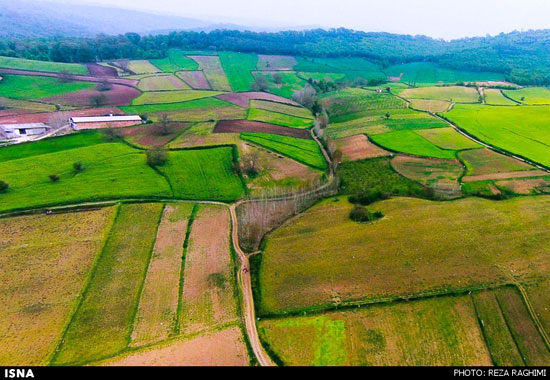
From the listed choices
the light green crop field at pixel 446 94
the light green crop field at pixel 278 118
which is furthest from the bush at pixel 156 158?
the light green crop field at pixel 446 94

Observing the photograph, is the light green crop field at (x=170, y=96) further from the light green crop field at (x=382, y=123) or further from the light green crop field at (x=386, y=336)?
the light green crop field at (x=386, y=336)

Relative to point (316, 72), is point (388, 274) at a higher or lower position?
lower

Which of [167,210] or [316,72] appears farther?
[316,72]

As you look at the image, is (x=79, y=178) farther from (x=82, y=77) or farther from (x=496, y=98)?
(x=496, y=98)

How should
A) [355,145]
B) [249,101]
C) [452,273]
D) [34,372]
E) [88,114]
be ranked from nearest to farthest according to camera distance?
1. [34,372]
2. [452,273]
3. [355,145]
4. [88,114]
5. [249,101]

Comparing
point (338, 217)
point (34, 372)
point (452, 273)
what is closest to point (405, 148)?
point (338, 217)

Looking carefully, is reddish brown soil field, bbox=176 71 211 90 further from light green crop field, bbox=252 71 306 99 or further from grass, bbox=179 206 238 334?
grass, bbox=179 206 238 334

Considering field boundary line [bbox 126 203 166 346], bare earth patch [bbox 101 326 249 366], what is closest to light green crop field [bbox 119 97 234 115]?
field boundary line [bbox 126 203 166 346]

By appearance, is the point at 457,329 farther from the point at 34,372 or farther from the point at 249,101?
the point at 249,101

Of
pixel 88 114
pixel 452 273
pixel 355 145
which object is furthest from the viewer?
pixel 88 114
